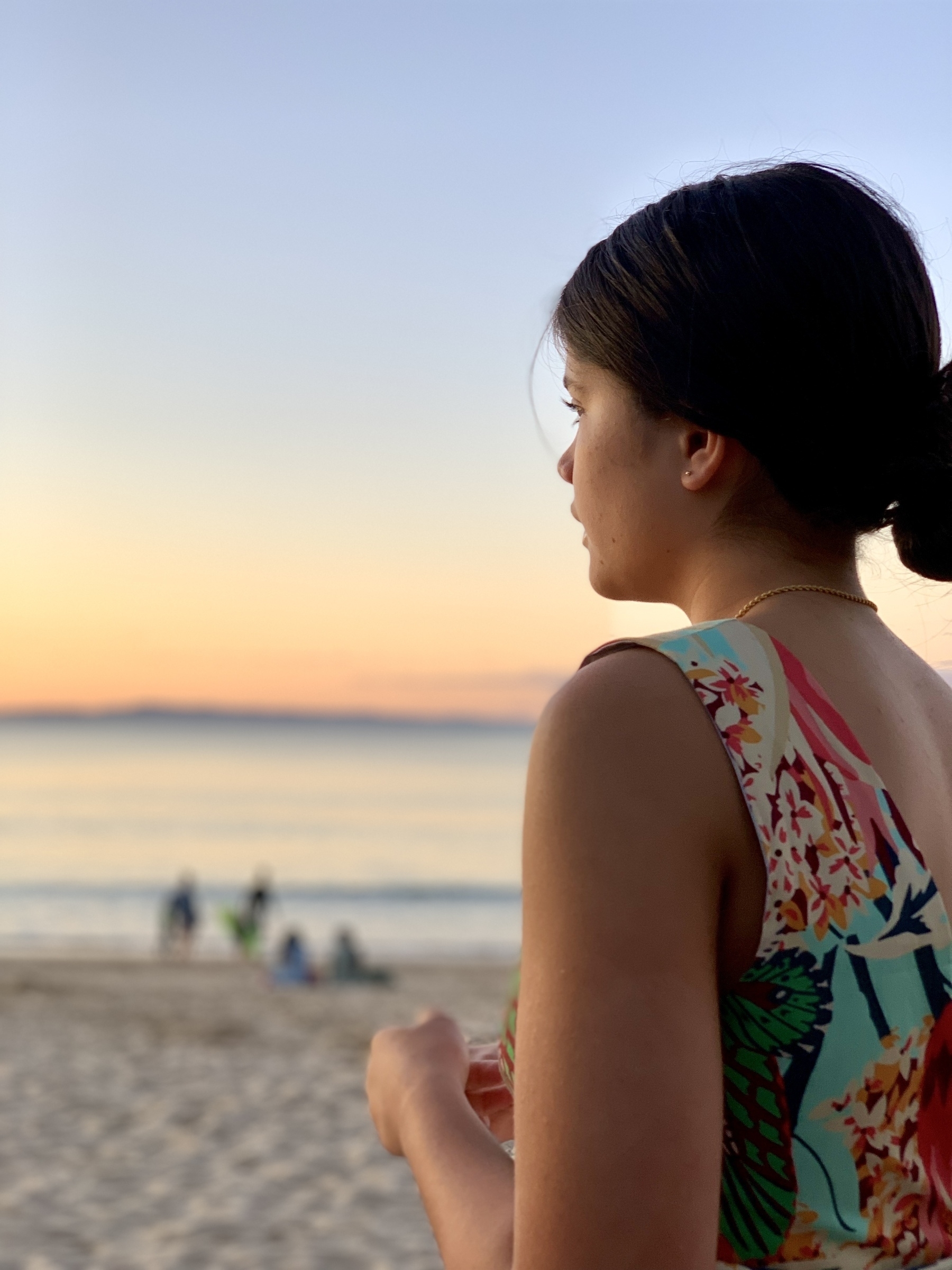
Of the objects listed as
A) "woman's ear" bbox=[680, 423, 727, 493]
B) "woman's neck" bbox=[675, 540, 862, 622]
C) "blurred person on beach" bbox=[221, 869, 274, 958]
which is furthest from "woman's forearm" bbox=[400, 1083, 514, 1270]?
"blurred person on beach" bbox=[221, 869, 274, 958]

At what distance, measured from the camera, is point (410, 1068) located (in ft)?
3.91

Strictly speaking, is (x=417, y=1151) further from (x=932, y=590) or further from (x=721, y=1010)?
(x=932, y=590)

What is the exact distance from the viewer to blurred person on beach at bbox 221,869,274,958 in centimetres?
2119

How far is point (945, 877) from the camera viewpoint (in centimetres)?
100

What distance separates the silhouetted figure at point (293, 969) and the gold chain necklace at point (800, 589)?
15.2m

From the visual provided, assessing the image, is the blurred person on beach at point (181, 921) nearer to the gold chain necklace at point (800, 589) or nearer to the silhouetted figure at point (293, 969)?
the silhouetted figure at point (293, 969)

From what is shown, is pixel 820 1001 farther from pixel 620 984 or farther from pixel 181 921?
pixel 181 921

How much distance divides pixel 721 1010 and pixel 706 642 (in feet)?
0.89

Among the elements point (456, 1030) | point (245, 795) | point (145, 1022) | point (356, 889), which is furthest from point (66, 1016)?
point (245, 795)

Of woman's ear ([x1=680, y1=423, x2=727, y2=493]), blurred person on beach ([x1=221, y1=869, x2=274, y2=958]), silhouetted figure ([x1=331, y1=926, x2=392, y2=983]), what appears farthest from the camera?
blurred person on beach ([x1=221, y1=869, x2=274, y2=958])

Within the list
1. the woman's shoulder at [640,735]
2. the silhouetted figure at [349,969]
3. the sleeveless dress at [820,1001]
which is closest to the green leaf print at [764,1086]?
the sleeveless dress at [820,1001]

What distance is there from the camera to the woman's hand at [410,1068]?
3.82ft

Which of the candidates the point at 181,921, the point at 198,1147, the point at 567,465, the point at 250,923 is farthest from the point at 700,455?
the point at 250,923

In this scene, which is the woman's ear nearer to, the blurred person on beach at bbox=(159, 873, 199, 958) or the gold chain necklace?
the gold chain necklace
